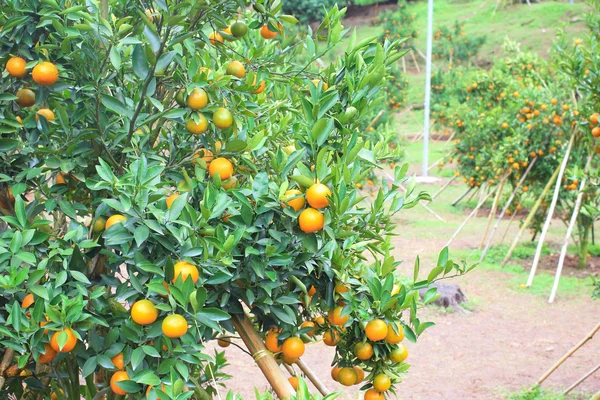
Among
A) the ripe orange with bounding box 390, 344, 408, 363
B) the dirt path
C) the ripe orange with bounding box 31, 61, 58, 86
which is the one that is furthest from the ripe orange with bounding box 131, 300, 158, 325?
the dirt path

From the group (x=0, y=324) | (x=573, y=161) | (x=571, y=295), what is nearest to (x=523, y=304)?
(x=571, y=295)

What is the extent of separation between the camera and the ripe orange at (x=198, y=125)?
1535mm

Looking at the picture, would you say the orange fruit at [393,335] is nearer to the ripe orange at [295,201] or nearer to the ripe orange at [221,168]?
the ripe orange at [295,201]

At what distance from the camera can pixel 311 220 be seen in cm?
147

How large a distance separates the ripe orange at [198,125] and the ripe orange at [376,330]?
639 millimetres

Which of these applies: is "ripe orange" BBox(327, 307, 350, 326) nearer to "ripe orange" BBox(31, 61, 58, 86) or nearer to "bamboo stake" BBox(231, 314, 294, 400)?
"bamboo stake" BBox(231, 314, 294, 400)

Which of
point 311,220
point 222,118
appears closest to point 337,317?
point 311,220

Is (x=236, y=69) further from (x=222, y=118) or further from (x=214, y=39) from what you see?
(x=222, y=118)

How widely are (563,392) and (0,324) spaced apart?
373 cm

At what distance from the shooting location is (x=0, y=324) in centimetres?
145

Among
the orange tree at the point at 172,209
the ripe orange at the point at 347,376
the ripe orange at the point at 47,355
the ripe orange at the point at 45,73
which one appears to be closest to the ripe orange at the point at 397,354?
the orange tree at the point at 172,209

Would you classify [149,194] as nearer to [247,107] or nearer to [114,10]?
[247,107]

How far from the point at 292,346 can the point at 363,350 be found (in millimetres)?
194

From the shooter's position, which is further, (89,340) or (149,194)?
(89,340)
